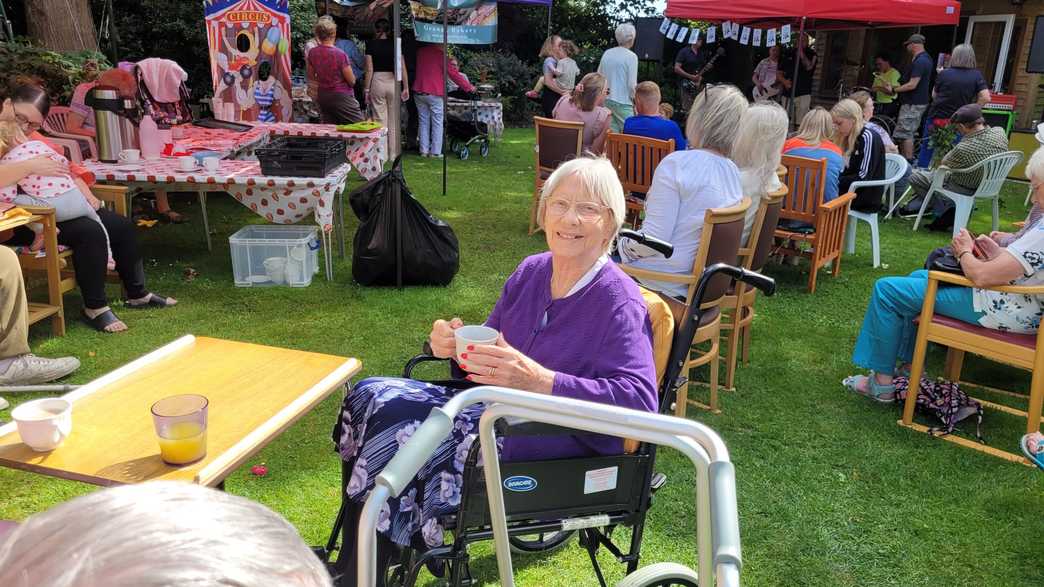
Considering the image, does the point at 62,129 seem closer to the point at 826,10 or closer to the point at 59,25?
the point at 59,25

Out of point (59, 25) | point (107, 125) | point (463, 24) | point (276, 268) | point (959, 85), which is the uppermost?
point (463, 24)

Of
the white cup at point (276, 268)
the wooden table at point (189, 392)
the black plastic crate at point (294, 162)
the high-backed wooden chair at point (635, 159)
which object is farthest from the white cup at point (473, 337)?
A: the high-backed wooden chair at point (635, 159)

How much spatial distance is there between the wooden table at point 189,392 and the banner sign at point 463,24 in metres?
7.39

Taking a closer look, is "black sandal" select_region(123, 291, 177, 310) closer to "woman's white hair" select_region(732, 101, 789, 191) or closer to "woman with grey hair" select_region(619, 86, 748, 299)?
"woman with grey hair" select_region(619, 86, 748, 299)

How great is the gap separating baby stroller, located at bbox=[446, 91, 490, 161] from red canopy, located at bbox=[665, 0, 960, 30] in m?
3.44

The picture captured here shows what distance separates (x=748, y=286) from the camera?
390cm

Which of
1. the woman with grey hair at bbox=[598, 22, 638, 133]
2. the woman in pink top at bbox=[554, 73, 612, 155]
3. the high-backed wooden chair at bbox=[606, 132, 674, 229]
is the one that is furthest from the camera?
the woman with grey hair at bbox=[598, 22, 638, 133]

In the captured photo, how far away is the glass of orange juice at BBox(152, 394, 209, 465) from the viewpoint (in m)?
1.76

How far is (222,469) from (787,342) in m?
3.68

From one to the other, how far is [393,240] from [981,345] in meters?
3.36

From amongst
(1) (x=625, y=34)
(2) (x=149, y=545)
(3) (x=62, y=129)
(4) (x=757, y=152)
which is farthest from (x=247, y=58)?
(2) (x=149, y=545)

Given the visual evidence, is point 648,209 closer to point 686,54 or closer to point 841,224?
point 841,224

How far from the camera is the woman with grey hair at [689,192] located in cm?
354

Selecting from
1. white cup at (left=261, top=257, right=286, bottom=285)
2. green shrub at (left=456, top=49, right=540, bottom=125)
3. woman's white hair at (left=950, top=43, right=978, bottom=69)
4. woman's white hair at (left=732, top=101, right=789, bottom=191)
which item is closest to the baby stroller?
green shrub at (left=456, top=49, right=540, bottom=125)
